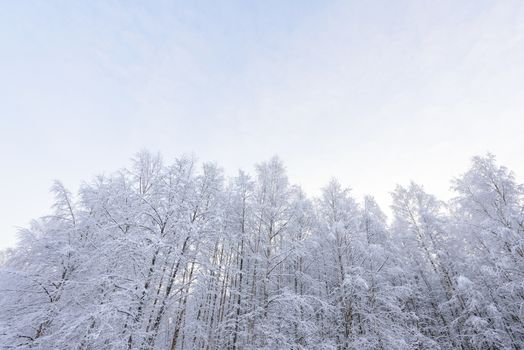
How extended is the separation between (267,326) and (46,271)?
29.0 feet

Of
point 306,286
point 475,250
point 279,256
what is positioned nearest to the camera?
point 279,256

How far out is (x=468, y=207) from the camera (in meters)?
15.9

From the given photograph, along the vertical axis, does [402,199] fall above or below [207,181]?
above

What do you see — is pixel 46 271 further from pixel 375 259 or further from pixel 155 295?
pixel 375 259

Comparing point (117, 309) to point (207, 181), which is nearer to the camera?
point (117, 309)

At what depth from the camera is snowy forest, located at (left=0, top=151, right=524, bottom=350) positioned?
8.95m

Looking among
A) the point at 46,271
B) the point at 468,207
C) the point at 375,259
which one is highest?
the point at 468,207

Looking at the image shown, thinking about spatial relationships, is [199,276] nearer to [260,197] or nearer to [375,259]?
[260,197]

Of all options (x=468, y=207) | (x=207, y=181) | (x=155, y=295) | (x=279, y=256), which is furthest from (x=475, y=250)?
(x=155, y=295)

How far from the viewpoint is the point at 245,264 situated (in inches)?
627

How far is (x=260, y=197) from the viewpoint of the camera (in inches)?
566

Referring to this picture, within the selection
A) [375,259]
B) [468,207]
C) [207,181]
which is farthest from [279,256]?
[468,207]

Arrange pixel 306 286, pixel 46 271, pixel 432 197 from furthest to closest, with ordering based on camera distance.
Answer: pixel 432 197, pixel 306 286, pixel 46 271

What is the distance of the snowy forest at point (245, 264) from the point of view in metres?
8.95
